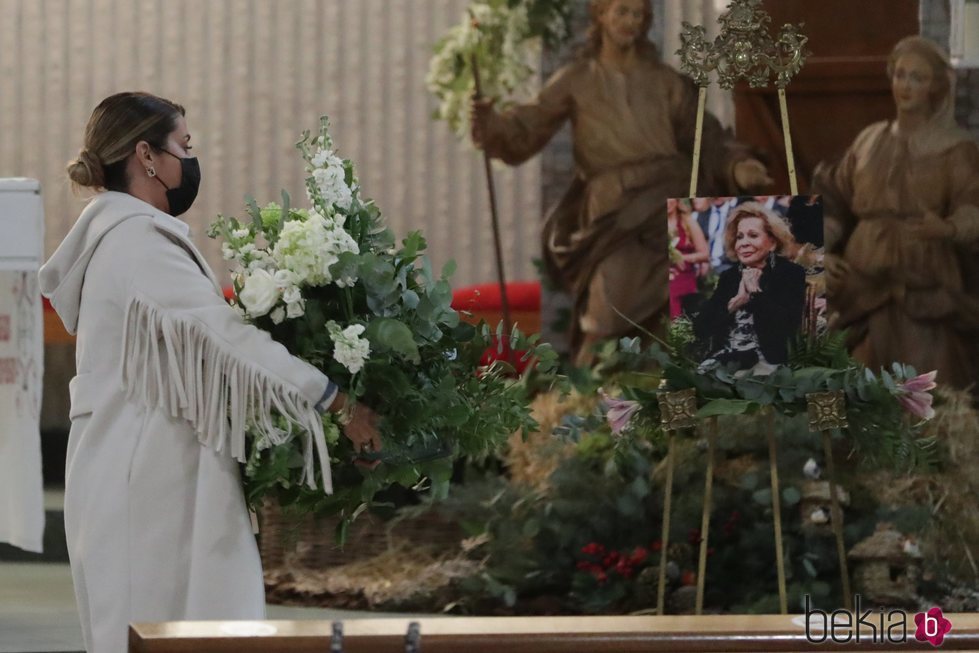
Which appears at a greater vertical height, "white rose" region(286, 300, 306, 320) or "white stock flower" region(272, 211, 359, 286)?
"white stock flower" region(272, 211, 359, 286)

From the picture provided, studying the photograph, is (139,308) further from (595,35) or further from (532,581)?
(595,35)

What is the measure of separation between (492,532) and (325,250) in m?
2.80

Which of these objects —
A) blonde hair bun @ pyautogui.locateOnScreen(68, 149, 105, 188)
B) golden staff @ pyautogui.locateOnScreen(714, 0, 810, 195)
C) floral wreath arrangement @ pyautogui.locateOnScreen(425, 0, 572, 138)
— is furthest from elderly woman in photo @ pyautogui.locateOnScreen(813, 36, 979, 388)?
blonde hair bun @ pyautogui.locateOnScreen(68, 149, 105, 188)

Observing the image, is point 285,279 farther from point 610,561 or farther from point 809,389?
point 610,561

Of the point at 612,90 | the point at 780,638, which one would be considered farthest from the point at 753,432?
the point at 780,638

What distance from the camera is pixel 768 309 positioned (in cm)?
389

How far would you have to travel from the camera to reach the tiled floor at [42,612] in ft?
15.4

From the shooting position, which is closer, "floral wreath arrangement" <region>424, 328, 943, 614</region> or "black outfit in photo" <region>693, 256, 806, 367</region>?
"black outfit in photo" <region>693, 256, 806, 367</region>

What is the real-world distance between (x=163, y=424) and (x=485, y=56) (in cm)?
424

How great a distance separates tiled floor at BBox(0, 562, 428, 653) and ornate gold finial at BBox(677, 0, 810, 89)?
2.33 metres

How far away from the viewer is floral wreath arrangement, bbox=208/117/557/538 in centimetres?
295

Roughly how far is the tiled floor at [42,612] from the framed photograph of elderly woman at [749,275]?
1.96m

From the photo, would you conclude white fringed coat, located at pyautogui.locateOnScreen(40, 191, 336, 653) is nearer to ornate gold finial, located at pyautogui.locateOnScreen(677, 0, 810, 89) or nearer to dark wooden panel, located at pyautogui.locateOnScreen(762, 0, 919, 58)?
ornate gold finial, located at pyautogui.locateOnScreen(677, 0, 810, 89)

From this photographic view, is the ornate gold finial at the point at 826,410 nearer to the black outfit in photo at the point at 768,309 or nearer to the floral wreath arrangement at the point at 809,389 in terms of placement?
the floral wreath arrangement at the point at 809,389
